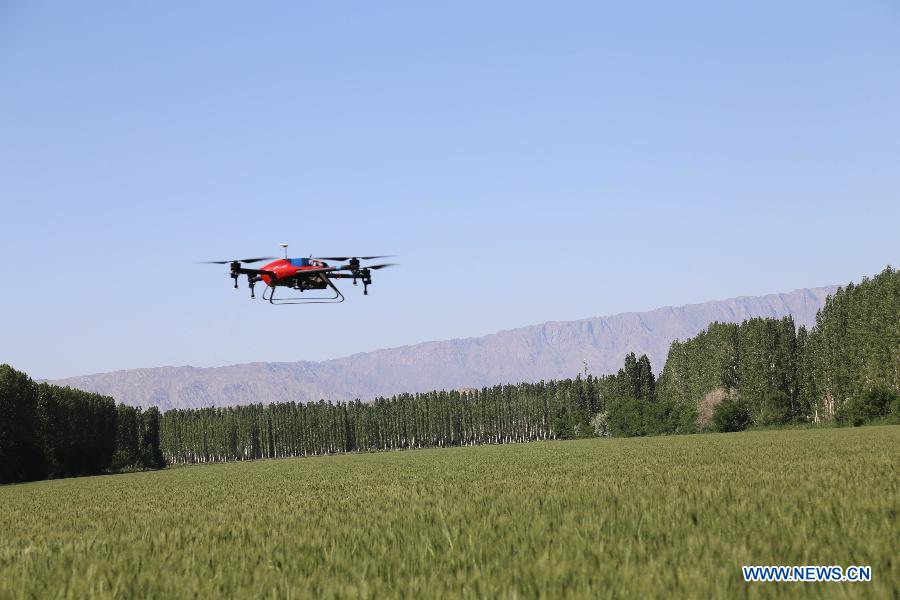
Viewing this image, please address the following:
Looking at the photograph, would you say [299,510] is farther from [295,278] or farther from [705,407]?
[705,407]

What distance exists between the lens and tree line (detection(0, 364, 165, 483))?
9362 cm

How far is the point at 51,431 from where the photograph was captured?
340 ft

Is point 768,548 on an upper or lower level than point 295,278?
lower

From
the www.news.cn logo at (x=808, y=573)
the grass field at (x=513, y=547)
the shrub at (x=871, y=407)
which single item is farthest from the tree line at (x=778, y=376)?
the www.news.cn logo at (x=808, y=573)

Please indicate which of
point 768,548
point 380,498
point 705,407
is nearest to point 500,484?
point 380,498

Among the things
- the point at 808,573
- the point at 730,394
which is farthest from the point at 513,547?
the point at 730,394

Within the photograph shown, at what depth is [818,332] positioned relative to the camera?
4505 inches

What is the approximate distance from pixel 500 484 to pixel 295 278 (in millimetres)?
11673

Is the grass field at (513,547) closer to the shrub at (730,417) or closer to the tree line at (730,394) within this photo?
the tree line at (730,394)

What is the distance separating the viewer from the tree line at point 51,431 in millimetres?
93625

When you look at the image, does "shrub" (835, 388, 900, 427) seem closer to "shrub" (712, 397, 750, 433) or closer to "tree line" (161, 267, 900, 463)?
"tree line" (161, 267, 900, 463)

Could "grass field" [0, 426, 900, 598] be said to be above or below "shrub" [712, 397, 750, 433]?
above

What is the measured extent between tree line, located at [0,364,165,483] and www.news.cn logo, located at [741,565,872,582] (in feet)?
319

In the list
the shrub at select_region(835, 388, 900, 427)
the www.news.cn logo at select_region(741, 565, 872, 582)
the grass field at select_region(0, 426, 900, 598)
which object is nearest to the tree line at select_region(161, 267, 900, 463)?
the shrub at select_region(835, 388, 900, 427)
